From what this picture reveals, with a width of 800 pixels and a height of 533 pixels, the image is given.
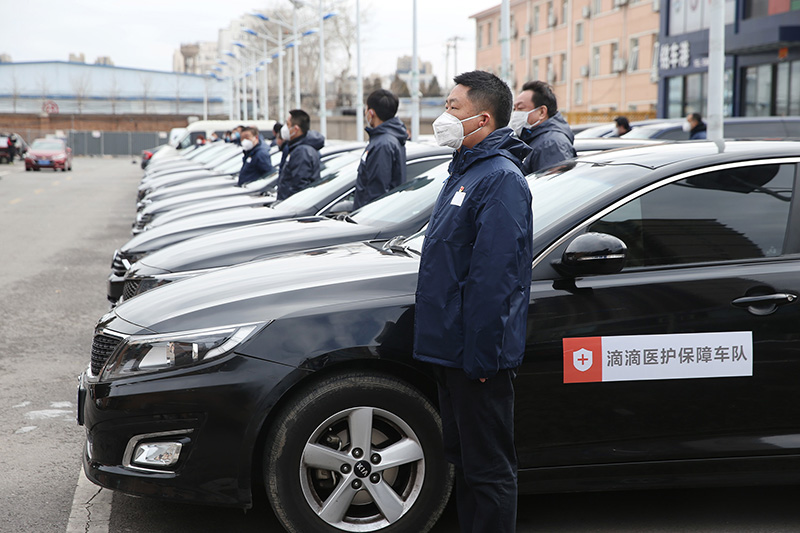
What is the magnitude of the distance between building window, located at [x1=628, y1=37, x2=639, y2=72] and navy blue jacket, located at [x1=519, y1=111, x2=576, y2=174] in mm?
43081

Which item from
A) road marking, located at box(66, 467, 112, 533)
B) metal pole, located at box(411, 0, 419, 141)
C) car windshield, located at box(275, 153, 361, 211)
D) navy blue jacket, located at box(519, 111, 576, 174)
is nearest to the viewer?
road marking, located at box(66, 467, 112, 533)

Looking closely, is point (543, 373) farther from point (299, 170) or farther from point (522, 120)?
point (299, 170)

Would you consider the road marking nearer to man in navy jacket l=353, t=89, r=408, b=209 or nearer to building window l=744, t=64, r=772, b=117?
man in navy jacket l=353, t=89, r=408, b=209

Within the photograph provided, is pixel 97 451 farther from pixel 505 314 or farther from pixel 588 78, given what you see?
pixel 588 78

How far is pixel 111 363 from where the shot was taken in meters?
3.78

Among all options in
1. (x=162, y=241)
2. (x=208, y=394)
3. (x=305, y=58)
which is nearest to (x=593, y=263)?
(x=208, y=394)

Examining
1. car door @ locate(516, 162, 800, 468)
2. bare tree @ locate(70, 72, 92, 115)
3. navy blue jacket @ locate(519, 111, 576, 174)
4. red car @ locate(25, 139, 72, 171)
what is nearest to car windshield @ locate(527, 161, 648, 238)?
car door @ locate(516, 162, 800, 468)

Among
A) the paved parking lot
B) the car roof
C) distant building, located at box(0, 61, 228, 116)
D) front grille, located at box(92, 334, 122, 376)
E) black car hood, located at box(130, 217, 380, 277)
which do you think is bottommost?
the paved parking lot

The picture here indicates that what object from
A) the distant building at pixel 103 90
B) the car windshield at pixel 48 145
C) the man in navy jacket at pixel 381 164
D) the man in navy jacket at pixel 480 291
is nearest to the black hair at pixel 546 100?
the man in navy jacket at pixel 381 164

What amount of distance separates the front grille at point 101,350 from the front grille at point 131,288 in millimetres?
2117

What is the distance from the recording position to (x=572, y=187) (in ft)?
13.8

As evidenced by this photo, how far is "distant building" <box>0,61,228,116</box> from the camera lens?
104312 mm

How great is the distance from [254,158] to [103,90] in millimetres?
106025

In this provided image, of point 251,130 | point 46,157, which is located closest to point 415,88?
point 251,130
